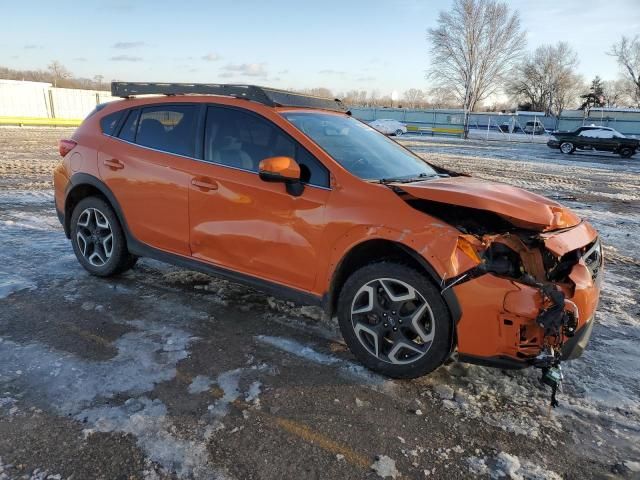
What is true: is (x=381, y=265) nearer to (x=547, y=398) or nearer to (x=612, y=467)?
(x=547, y=398)

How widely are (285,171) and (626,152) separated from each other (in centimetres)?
2742

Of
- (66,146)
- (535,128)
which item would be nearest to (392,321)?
(66,146)

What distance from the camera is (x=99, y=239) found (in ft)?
15.4

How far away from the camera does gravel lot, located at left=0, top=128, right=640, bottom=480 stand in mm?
2391

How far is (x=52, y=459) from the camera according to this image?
2324mm

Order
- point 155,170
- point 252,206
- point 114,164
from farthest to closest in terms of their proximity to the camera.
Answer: point 114,164
point 155,170
point 252,206

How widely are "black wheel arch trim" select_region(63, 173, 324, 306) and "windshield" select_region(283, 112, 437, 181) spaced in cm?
97

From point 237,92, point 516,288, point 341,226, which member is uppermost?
point 237,92

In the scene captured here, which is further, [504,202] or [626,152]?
[626,152]

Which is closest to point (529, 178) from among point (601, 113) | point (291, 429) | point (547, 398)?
point (547, 398)

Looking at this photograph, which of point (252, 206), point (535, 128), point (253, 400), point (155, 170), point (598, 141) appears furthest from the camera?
point (535, 128)

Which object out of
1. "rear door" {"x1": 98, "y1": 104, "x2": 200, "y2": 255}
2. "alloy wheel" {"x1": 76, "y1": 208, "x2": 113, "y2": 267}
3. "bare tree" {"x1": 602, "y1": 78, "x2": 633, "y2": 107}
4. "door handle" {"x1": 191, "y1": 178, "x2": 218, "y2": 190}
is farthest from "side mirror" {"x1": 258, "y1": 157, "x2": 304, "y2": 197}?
"bare tree" {"x1": 602, "y1": 78, "x2": 633, "y2": 107}

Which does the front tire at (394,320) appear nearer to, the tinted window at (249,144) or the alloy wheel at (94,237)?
the tinted window at (249,144)

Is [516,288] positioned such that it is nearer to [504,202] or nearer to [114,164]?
[504,202]
